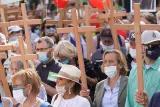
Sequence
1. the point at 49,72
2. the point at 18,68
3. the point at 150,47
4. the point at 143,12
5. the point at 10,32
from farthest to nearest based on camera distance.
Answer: the point at 10,32, the point at 143,12, the point at 49,72, the point at 18,68, the point at 150,47

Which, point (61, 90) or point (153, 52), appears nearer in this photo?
point (153, 52)

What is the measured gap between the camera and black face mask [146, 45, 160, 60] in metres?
5.49

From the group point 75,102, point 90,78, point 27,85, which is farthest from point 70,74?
point 90,78

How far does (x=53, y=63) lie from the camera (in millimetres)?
7289

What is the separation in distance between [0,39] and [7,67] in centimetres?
52

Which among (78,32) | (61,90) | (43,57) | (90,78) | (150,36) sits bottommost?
(90,78)

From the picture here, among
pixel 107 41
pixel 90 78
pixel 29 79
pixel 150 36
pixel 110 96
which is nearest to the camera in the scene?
pixel 29 79

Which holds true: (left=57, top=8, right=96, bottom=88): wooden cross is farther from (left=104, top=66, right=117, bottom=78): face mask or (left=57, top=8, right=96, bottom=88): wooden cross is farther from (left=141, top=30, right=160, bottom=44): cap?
(left=141, top=30, right=160, bottom=44): cap

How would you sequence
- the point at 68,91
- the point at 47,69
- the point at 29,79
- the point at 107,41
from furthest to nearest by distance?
the point at 107,41, the point at 47,69, the point at 68,91, the point at 29,79

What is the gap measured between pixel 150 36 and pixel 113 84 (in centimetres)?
74

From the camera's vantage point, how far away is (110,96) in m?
6.12

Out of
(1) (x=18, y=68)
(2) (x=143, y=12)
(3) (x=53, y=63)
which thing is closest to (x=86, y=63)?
(3) (x=53, y=63)

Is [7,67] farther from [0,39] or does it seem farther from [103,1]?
[103,1]

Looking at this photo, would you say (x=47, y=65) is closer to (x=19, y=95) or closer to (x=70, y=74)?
(x=70, y=74)
